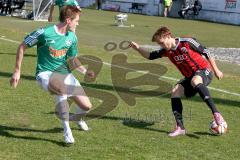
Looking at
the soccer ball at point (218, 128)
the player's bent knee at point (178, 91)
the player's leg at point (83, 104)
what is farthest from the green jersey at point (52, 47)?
the soccer ball at point (218, 128)

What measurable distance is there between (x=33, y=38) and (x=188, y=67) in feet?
7.51

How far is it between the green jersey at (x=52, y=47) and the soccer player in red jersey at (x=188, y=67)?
4.02 ft

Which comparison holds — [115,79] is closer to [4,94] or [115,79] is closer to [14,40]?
[4,94]

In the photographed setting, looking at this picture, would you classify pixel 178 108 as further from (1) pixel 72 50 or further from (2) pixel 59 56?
(2) pixel 59 56

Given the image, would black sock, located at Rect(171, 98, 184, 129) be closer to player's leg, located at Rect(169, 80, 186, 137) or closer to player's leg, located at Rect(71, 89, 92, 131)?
player's leg, located at Rect(169, 80, 186, 137)

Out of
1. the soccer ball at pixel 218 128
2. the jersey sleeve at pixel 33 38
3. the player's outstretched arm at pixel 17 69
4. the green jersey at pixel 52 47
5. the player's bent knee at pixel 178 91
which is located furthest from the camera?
the player's bent knee at pixel 178 91

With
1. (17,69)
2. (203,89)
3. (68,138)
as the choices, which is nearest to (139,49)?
(203,89)

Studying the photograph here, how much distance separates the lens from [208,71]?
24.8 feet

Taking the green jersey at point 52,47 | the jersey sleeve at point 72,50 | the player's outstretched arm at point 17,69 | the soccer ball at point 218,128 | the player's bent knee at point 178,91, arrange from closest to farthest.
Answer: the player's outstretched arm at point 17,69 → the green jersey at point 52,47 → the jersey sleeve at point 72,50 → the soccer ball at point 218,128 → the player's bent knee at point 178,91

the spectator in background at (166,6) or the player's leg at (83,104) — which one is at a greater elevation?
the player's leg at (83,104)

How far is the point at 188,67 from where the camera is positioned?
24.6 ft

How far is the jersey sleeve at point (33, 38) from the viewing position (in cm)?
647

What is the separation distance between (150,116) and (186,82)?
1.12 metres

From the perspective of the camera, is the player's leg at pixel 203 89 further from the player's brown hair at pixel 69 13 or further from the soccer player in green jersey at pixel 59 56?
the player's brown hair at pixel 69 13
